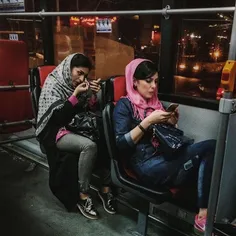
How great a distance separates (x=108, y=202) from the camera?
2764mm

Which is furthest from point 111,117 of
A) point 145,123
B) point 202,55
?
point 202,55

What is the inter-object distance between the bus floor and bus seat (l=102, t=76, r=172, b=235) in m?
0.27

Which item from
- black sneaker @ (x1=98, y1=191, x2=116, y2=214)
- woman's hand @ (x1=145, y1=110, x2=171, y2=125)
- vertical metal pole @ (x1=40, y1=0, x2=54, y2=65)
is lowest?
black sneaker @ (x1=98, y1=191, x2=116, y2=214)

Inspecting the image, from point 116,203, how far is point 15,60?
6.53 feet

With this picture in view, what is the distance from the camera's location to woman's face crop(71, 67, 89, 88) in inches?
106

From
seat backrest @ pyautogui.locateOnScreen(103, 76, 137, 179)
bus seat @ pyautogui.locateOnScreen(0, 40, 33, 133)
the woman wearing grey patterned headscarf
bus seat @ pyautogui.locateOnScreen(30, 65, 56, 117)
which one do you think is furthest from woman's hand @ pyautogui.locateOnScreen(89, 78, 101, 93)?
bus seat @ pyautogui.locateOnScreen(0, 40, 33, 133)

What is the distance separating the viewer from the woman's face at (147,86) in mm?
2234

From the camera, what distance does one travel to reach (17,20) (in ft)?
13.9

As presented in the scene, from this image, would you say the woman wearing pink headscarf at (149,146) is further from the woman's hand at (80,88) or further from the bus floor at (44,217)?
the bus floor at (44,217)

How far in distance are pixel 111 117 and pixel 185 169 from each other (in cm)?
62

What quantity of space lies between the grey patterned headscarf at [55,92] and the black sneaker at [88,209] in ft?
2.41

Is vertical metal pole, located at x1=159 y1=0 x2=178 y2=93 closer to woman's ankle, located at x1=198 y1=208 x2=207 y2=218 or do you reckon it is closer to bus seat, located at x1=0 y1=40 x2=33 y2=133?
woman's ankle, located at x1=198 y1=208 x2=207 y2=218

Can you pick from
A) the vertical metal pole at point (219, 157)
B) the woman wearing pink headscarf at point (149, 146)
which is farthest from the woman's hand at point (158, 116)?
the vertical metal pole at point (219, 157)

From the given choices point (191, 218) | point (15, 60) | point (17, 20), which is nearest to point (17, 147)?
point (15, 60)
